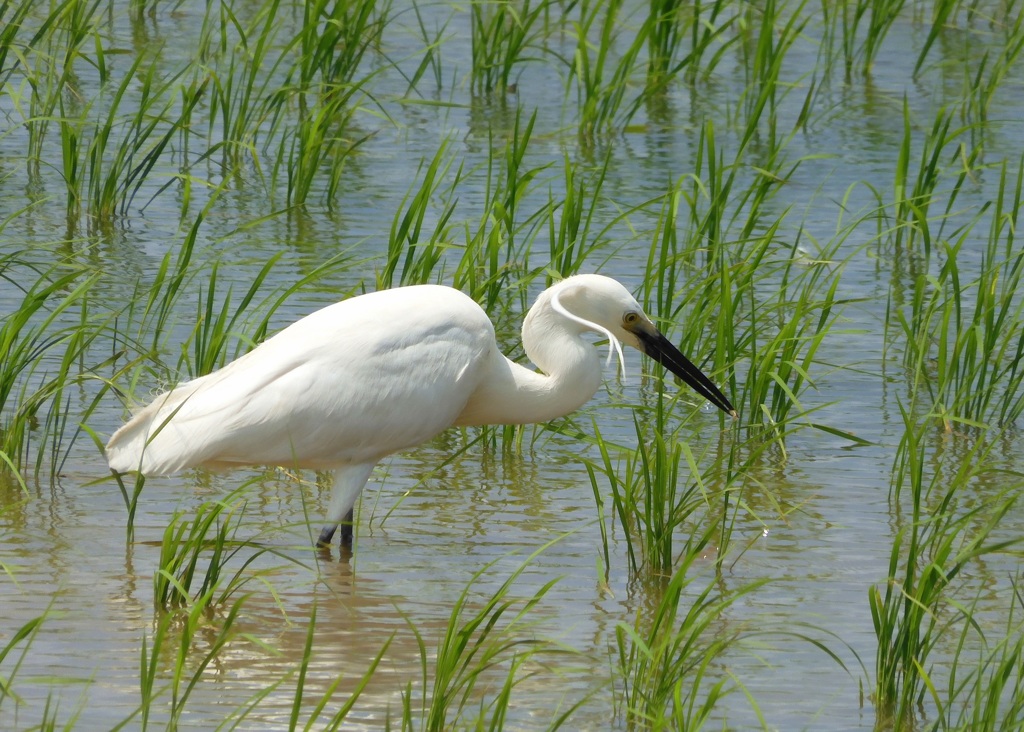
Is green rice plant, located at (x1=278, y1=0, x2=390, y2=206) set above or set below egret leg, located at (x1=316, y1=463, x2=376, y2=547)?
above

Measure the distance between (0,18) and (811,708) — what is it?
6.28 meters

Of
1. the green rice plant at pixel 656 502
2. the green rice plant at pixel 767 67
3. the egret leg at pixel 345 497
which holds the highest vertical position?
the green rice plant at pixel 767 67

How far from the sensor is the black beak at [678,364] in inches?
235

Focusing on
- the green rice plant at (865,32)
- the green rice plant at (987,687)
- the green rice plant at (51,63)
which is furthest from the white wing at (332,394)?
the green rice plant at (865,32)

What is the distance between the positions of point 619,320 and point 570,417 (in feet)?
2.89

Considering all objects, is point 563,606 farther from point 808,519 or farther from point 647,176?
point 647,176

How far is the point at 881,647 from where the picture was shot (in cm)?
399

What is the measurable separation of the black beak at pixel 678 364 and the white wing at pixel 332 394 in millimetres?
679

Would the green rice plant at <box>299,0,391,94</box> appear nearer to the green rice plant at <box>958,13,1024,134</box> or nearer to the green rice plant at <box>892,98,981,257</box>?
the green rice plant at <box>892,98,981,257</box>

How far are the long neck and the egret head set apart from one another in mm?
70

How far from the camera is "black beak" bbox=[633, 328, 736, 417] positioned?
597 centimetres

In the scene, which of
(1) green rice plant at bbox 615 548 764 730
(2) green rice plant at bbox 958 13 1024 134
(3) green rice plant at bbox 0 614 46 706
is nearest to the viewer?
(3) green rice plant at bbox 0 614 46 706

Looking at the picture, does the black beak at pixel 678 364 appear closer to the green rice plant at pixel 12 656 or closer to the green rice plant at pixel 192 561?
the green rice plant at pixel 192 561

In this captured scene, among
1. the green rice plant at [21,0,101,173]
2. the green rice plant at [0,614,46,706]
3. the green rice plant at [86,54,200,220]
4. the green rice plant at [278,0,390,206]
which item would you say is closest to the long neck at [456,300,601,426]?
the green rice plant at [0,614,46,706]
